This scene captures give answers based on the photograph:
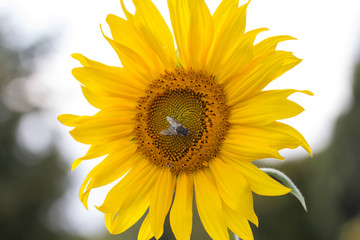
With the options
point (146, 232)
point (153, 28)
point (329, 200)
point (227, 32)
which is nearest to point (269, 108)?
point (227, 32)

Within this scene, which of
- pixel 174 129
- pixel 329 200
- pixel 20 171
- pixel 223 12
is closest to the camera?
pixel 223 12

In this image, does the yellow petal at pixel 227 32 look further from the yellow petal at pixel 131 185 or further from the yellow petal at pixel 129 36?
the yellow petal at pixel 131 185

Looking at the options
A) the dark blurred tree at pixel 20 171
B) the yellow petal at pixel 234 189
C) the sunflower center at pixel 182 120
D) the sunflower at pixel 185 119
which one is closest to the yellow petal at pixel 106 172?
the sunflower at pixel 185 119

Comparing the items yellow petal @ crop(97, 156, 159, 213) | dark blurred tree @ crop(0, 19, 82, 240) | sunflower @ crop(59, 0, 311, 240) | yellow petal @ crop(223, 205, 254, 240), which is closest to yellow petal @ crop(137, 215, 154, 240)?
sunflower @ crop(59, 0, 311, 240)

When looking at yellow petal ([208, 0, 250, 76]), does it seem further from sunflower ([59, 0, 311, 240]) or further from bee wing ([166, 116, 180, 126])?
bee wing ([166, 116, 180, 126])

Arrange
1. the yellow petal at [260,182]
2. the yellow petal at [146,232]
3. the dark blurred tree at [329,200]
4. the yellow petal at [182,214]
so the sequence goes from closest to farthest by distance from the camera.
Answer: the yellow petal at [260,182] < the yellow petal at [182,214] < the yellow petal at [146,232] < the dark blurred tree at [329,200]

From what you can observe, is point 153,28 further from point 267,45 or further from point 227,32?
point 267,45

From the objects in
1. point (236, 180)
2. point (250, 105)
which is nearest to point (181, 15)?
point (250, 105)
